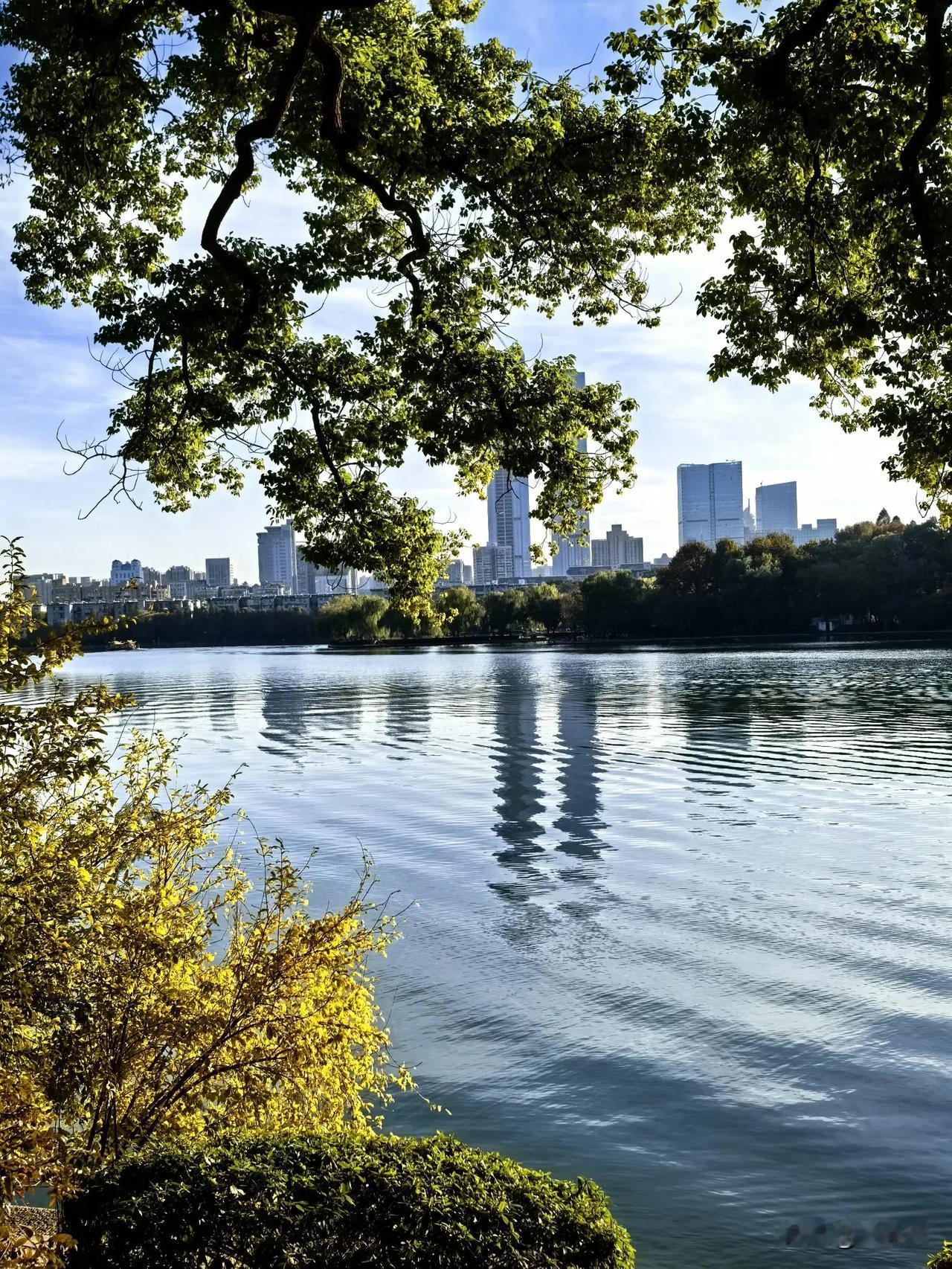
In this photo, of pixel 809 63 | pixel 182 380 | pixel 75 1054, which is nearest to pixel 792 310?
pixel 809 63

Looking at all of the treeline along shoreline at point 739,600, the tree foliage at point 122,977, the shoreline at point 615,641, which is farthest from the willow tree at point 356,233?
the treeline along shoreline at point 739,600

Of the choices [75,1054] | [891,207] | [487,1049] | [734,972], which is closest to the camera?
[75,1054]

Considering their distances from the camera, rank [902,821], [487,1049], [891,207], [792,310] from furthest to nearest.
A: [902,821], [487,1049], [792,310], [891,207]

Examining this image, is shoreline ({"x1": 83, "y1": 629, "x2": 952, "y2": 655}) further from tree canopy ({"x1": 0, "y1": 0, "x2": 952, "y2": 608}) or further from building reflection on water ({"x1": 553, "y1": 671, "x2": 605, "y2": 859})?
tree canopy ({"x1": 0, "y1": 0, "x2": 952, "y2": 608})

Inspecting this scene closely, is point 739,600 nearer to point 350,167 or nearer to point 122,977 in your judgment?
point 350,167

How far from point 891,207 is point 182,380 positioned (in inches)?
280

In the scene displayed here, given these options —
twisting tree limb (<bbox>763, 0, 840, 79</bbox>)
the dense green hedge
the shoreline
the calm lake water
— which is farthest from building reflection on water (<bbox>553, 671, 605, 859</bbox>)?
the shoreline

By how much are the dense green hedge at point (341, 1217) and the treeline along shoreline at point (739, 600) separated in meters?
79.5

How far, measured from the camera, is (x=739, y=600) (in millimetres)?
106250

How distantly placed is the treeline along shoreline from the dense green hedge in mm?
79516

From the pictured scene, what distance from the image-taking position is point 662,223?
36.8ft

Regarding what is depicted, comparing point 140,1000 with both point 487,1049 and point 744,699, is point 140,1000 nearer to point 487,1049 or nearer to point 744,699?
point 487,1049

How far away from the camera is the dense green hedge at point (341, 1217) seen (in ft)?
12.8

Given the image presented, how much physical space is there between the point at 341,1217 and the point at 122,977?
190cm
